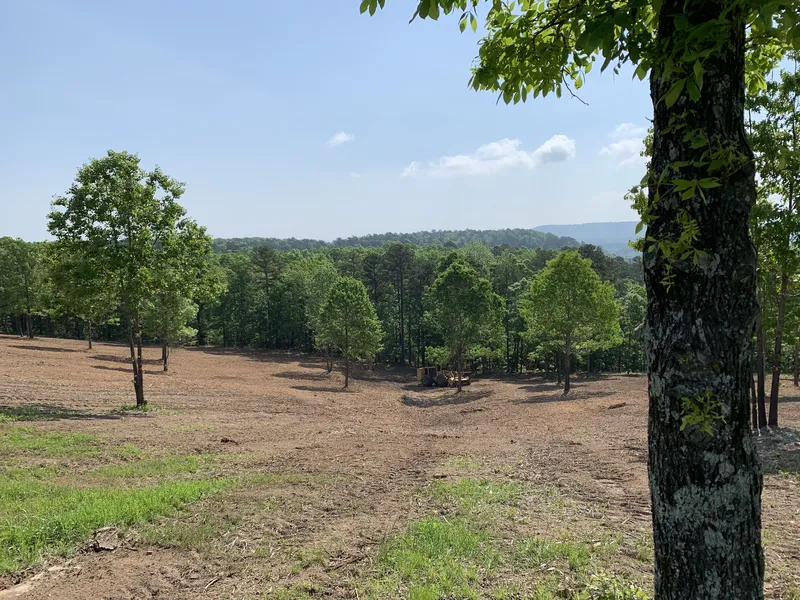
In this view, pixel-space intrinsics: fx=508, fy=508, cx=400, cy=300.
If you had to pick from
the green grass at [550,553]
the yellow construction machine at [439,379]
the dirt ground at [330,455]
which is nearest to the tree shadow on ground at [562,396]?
the dirt ground at [330,455]

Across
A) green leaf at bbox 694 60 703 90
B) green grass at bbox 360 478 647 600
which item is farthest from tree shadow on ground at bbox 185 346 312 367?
green leaf at bbox 694 60 703 90

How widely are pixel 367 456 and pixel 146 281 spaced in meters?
11.4

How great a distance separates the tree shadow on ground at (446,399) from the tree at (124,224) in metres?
15.6

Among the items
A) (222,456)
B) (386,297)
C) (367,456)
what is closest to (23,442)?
(222,456)

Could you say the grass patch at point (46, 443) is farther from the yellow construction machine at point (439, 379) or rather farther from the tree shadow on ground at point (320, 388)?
the yellow construction machine at point (439, 379)

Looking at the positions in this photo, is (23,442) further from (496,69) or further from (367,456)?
(496,69)

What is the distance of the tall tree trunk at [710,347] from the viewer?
90.4 inches

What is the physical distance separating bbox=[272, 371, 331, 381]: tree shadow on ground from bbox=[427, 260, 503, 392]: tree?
1339 cm

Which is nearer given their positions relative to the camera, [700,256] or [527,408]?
[700,256]

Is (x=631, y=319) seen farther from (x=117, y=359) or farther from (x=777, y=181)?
(x=117, y=359)

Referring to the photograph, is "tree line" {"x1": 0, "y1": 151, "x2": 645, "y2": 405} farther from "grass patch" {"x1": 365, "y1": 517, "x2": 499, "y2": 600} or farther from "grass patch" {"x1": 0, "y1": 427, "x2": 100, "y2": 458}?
"grass patch" {"x1": 0, "y1": 427, "x2": 100, "y2": 458}

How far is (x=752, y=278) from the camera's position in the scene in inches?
91.4

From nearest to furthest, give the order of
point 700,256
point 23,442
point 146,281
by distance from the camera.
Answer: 1. point 700,256
2. point 23,442
3. point 146,281

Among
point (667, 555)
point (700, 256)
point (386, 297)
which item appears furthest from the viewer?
point (386, 297)
